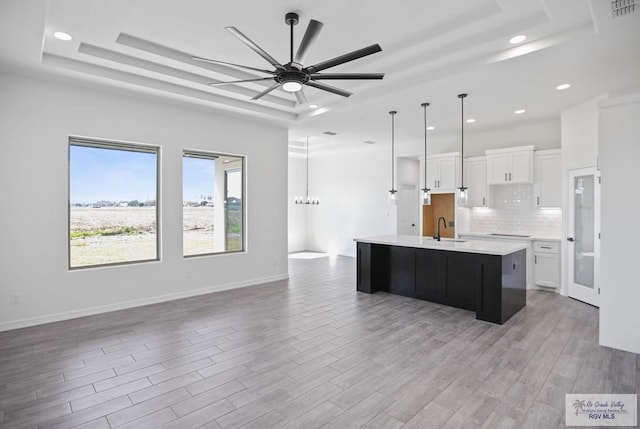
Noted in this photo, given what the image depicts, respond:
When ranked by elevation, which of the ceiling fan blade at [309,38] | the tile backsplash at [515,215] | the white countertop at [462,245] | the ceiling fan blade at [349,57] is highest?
the ceiling fan blade at [309,38]

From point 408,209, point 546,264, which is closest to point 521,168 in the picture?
point 546,264

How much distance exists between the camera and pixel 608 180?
3.53 metres

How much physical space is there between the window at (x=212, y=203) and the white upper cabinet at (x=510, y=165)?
4851 mm

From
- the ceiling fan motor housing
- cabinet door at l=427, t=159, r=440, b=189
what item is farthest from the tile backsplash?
the ceiling fan motor housing

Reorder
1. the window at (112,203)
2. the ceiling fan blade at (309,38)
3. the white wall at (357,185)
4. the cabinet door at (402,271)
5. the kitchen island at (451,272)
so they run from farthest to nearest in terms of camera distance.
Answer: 1. the white wall at (357,185)
2. the cabinet door at (402,271)
3. the window at (112,203)
4. the kitchen island at (451,272)
5. the ceiling fan blade at (309,38)

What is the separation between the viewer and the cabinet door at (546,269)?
5.84 meters

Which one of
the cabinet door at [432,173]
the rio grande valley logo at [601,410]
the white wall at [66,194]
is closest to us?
the rio grande valley logo at [601,410]

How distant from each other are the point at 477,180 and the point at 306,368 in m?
5.54

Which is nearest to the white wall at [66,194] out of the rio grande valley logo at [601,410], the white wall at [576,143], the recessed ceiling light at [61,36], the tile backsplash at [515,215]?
the recessed ceiling light at [61,36]

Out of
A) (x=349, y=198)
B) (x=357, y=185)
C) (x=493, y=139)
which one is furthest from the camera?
(x=349, y=198)

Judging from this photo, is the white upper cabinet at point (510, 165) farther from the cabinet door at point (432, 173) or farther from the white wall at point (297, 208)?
the white wall at point (297, 208)

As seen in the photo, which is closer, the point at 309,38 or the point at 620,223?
the point at 309,38

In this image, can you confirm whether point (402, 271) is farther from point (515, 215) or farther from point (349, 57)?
point (349, 57)

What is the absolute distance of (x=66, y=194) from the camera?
179 inches
